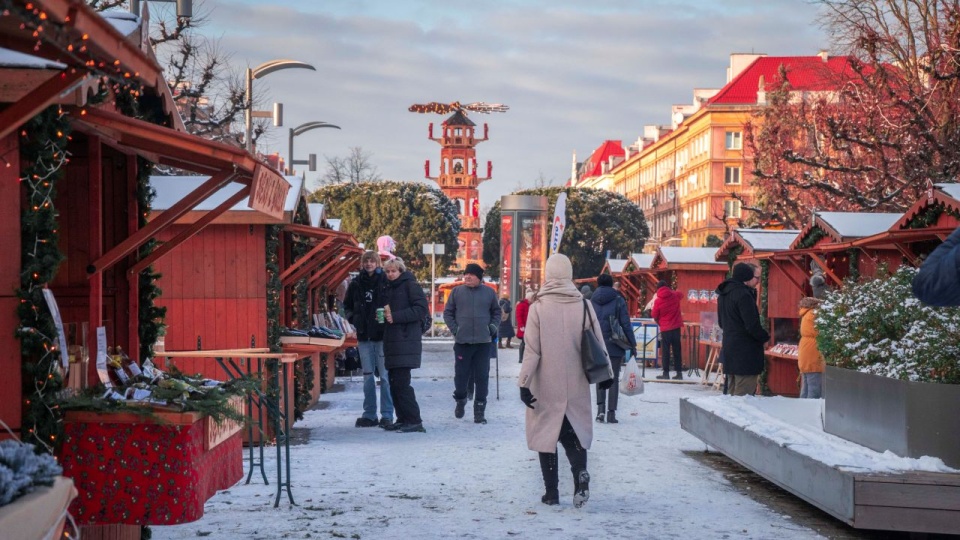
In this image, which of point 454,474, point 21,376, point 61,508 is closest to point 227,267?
point 454,474

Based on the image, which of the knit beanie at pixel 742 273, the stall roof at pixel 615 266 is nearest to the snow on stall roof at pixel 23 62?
the knit beanie at pixel 742 273

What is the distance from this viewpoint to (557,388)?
9031mm

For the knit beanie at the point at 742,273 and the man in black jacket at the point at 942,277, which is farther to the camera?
the knit beanie at the point at 742,273

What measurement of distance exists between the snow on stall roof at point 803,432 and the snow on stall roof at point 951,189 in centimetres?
282

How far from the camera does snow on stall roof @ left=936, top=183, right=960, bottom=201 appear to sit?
13.3 meters

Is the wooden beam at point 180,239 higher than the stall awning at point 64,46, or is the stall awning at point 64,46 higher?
the stall awning at point 64,46

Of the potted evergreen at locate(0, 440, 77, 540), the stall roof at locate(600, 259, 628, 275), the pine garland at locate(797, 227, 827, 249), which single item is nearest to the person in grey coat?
the pine garland at locate(797, 227, 827, 249)

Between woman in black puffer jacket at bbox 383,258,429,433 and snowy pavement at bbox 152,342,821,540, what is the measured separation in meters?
0.33

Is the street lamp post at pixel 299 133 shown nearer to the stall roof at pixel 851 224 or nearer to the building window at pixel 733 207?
the stall roof at pixel 851 224

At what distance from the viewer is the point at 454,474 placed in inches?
416

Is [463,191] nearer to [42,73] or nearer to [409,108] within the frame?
[409,108]

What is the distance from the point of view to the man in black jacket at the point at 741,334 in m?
12.9

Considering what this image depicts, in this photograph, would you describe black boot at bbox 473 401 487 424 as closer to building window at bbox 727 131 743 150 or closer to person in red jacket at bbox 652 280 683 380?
person in red jacket at bbox 652 280 683 380

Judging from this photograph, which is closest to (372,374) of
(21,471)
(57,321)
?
(57,321)
